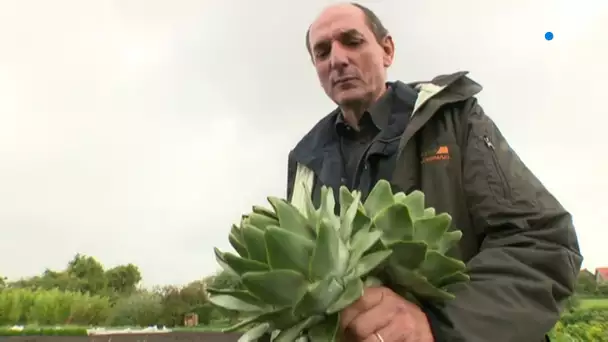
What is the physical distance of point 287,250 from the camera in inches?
29.4

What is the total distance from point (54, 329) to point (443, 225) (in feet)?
32.2

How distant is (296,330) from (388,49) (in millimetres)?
1092

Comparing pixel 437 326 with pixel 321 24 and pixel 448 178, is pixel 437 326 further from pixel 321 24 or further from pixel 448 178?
pixel 321 24

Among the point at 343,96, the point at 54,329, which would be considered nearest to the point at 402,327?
the point at 343,96

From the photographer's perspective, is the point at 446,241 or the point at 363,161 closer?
the point at 446,241

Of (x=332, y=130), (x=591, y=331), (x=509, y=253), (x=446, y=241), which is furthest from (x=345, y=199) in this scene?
(x=591, y=331)

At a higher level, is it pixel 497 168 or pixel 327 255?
pixel 497 168

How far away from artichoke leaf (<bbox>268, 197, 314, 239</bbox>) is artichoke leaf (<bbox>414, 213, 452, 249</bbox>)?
0.15 m

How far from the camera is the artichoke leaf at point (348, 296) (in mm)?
737

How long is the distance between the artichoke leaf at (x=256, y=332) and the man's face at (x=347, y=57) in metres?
0.83

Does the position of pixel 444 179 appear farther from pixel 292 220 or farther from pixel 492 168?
pixel 292 220

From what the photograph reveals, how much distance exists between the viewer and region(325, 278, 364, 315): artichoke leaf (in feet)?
2.42

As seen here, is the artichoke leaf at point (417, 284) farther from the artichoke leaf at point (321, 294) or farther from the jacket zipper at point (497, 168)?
the jacket zipper at point (497, 168)

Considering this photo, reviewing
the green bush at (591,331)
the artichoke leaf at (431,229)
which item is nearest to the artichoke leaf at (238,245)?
the artichoke leaf at (431,229)
